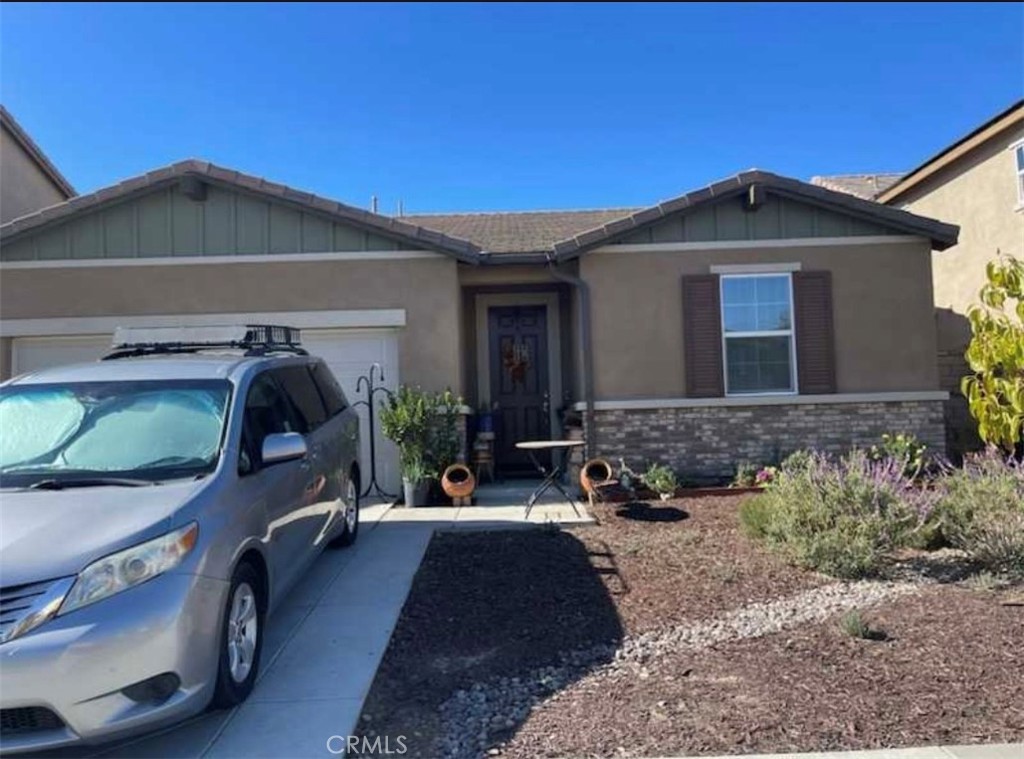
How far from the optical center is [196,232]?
9867mm

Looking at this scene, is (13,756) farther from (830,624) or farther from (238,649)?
(830,624)

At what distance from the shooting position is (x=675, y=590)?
5668mm

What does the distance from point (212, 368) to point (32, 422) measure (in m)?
1.05

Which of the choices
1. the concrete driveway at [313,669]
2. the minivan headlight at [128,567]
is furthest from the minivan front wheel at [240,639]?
the minivan headlight at [128,567]

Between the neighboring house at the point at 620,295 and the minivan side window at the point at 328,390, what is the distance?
282 cm

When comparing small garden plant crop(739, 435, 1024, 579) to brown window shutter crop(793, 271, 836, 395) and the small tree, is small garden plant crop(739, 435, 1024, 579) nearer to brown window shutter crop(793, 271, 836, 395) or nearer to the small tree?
the small tree

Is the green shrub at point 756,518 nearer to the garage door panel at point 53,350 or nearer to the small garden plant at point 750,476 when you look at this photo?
the small garden plant at point 750,476

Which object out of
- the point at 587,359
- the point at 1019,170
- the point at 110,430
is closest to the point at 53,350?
the point at 110,430

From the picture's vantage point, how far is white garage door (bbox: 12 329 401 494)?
9.89 meters

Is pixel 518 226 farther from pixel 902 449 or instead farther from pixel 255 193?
pixel 902 449

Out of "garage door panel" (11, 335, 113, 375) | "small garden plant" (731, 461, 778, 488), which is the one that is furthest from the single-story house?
"garage door panel" (11, 335, 113, 375)

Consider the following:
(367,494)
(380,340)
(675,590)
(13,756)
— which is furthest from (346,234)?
(13,756)

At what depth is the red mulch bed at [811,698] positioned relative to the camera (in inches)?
138

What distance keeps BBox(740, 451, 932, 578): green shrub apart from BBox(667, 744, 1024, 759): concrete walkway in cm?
250
